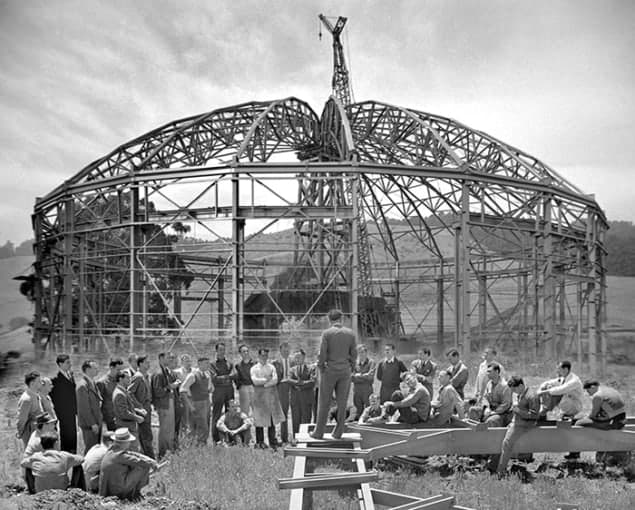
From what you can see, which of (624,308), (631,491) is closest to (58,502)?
(631,491)

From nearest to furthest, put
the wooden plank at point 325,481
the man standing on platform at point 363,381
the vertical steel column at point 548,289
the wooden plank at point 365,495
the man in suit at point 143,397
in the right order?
the wooden plank at point 365,495, the wooden plank at point 325,481, the man in suit at point 143,397, the man standing on platform at point 363,381, the vertical steel column at point 548,289

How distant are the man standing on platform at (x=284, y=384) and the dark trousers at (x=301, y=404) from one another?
0.59 feet

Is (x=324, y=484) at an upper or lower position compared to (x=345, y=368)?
lower

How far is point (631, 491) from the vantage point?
7973mm

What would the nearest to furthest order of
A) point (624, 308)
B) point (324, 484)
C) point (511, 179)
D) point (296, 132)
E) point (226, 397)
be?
point (324, 484) → point (226, 397) → point (511, 179) → point (296, 132) → point (624, 308)

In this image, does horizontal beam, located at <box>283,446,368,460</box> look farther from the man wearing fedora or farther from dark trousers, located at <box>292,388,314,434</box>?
dark trousers, located at <box>292,388,314,434</box>

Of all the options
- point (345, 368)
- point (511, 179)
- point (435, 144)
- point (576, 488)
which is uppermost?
point (435, 144)

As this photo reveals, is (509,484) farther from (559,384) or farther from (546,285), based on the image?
(546,285)

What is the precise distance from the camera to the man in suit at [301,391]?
36.5 feet

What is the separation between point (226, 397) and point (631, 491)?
20.8ft

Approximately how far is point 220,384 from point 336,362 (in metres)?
3.93

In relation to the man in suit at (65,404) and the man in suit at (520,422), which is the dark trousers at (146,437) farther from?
the man in suit at (520,422)

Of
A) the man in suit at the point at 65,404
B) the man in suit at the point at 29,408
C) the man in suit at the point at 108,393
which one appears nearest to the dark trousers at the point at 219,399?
the man in suit at the point at 108,393

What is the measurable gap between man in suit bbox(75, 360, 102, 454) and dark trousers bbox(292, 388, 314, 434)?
3731mm
